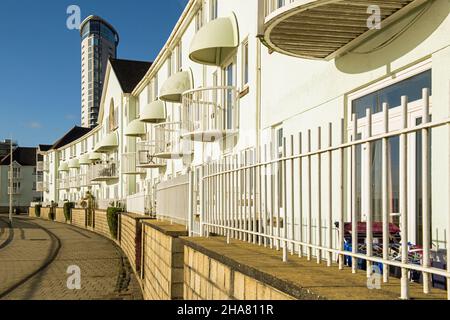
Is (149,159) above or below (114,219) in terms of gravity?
above

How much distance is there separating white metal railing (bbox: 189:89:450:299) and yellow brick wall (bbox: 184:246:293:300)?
0.44 meters

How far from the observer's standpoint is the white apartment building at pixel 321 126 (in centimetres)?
362

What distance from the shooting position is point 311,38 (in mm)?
7859

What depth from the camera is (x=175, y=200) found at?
9445mm

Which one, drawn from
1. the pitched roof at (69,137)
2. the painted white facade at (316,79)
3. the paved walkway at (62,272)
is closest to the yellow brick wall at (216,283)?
the painted white facade at (316,79)

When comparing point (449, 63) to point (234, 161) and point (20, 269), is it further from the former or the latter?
point (20, 269)

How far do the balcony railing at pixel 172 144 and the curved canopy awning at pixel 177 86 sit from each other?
102 centimetres

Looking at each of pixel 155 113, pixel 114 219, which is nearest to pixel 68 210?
pixel 114 219

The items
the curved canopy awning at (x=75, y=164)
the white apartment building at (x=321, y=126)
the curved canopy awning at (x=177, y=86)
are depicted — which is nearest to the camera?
the white apartment building at (x=321, y=126)

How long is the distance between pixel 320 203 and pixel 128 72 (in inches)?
1475

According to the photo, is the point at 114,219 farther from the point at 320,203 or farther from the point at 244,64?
the point at 320,203

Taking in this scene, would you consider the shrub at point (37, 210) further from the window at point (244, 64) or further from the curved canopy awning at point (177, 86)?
the window at point (244, 64)

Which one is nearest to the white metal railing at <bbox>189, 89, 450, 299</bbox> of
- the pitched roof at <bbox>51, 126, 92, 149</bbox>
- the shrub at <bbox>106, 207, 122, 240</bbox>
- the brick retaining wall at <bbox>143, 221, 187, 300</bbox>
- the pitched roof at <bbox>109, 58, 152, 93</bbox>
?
the brick retaining wall at <bbox>143, 221, 187, 300</bbox>

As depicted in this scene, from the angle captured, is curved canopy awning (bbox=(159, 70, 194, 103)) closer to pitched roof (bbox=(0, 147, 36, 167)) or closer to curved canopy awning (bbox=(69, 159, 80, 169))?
curved canopy awning (bbox=(69, 159, 80, 169))
